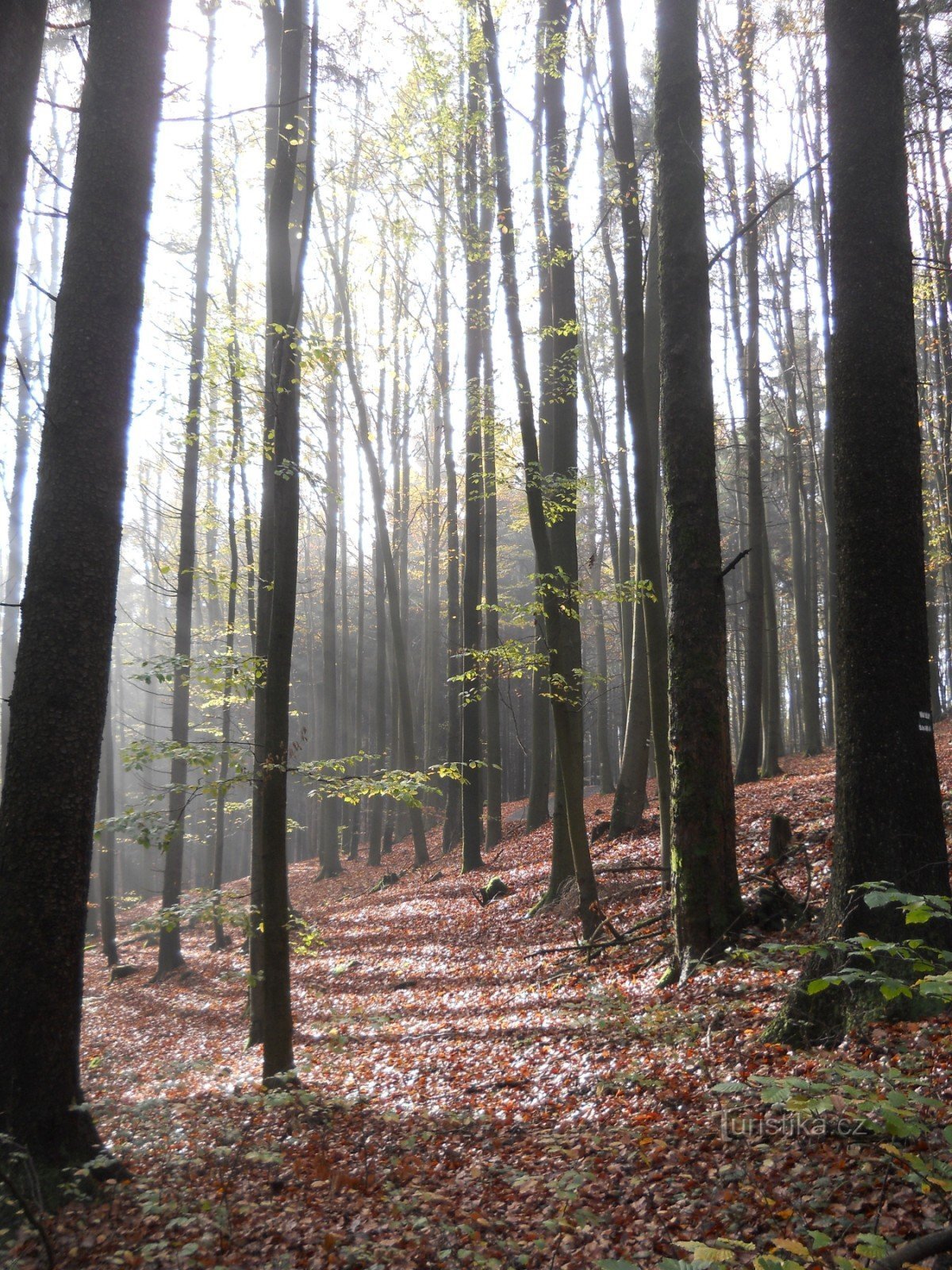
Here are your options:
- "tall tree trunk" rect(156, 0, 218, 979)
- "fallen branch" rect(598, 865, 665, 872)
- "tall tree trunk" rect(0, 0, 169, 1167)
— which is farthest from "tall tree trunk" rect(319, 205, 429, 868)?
"tall tree trunk" rect(0, 0, 169, 1167)

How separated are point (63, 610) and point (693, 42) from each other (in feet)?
22.3

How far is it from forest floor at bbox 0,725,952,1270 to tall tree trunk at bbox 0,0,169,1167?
716mm

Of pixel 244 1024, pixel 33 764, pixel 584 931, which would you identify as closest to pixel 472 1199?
pixel 33 764

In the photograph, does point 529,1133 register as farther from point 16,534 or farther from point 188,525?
point 16,534

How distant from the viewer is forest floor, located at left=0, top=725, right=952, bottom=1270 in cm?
325

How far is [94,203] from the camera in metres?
4.62

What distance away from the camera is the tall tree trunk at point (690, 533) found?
647 cm

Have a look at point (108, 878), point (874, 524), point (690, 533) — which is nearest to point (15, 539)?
point (108, 878)

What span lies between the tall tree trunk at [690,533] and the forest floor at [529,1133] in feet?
1.82

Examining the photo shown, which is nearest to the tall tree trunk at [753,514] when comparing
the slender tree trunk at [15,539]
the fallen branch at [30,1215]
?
the slender tree trunk at [15,539]

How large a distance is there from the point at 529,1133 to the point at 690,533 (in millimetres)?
4387

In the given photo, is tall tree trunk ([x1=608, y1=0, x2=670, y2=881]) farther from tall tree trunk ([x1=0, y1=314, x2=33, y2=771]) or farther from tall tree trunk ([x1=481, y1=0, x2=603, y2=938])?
tall tree trunk ([x1=0, y1=314, x2=33, y2=771])

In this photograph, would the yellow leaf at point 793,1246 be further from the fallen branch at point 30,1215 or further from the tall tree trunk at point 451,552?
the tall tree trunk at point 451,552

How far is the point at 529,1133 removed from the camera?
15.6ft
